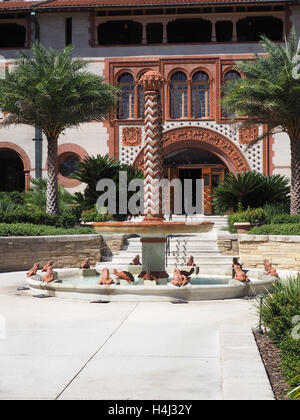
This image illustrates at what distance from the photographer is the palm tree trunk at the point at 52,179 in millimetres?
21609

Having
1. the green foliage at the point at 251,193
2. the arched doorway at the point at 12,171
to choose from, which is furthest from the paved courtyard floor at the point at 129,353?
the arched doorway at the point at 12,171

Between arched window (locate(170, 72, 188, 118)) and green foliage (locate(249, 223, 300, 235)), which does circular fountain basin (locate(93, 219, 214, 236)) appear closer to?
green foliage (locate(249, 223, 300, 235))

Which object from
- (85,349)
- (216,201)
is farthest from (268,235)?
(85,349)

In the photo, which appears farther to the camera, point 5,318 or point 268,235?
point 268,235

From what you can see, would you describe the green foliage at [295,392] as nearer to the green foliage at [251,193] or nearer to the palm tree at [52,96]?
the palm tree at [52,96]

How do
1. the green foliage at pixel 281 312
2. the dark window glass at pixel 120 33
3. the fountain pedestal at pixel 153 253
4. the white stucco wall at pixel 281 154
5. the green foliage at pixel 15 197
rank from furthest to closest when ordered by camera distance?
the dark window glass at pixel 120 33
the white stucco wall at pixel 281 154
the green foliage at pixel 15 197
the fountain pedestal at pixel 153 253
the green foliage at pixel 281 312

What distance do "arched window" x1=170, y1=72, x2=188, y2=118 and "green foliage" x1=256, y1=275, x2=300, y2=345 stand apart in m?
23.1

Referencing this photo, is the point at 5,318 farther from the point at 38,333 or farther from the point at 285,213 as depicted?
the point at 285,213

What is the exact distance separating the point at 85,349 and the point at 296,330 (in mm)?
2557

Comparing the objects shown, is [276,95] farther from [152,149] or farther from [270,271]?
[152,149]

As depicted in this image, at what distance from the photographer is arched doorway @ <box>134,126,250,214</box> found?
2900 centimetres

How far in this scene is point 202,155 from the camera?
3162 cm

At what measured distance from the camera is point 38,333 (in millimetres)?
7715

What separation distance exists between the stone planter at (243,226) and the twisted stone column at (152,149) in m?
8.90
